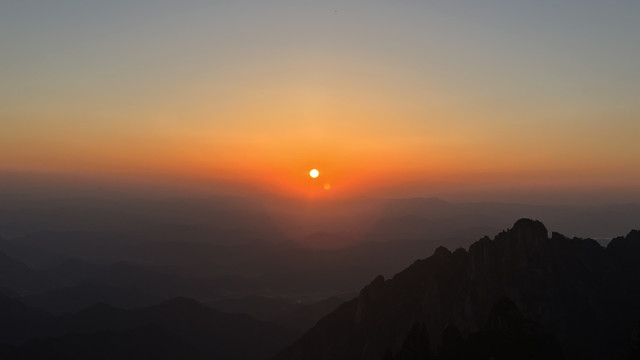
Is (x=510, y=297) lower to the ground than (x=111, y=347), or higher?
higher

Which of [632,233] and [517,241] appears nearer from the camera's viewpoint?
[517,241]

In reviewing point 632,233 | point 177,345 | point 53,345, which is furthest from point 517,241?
point 53,345

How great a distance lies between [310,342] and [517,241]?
6278cm

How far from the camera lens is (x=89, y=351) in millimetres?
177125

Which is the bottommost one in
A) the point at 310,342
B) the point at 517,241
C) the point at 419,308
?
the point at 310,342

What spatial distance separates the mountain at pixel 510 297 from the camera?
92125 millimetres

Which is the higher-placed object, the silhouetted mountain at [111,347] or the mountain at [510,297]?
the mountain at [510,297]

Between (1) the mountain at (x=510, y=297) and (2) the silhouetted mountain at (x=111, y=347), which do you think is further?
(2) the silhouetted mountain at (x=111, y=347)

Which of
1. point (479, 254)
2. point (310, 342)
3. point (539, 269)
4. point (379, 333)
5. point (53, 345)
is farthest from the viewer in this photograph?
point (53, 345)

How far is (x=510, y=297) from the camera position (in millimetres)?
101375

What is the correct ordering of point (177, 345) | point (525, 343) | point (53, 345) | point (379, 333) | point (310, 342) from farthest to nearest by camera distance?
1. point (177, 345)
2. point (53, 345)
3. point (310, 342)
4. point (379, 333)
5. point (525, 343)

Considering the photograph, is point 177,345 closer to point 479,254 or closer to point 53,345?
point 53,345

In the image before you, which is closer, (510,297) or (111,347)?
(510,297)

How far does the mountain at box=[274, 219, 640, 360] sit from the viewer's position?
92.1 meters
